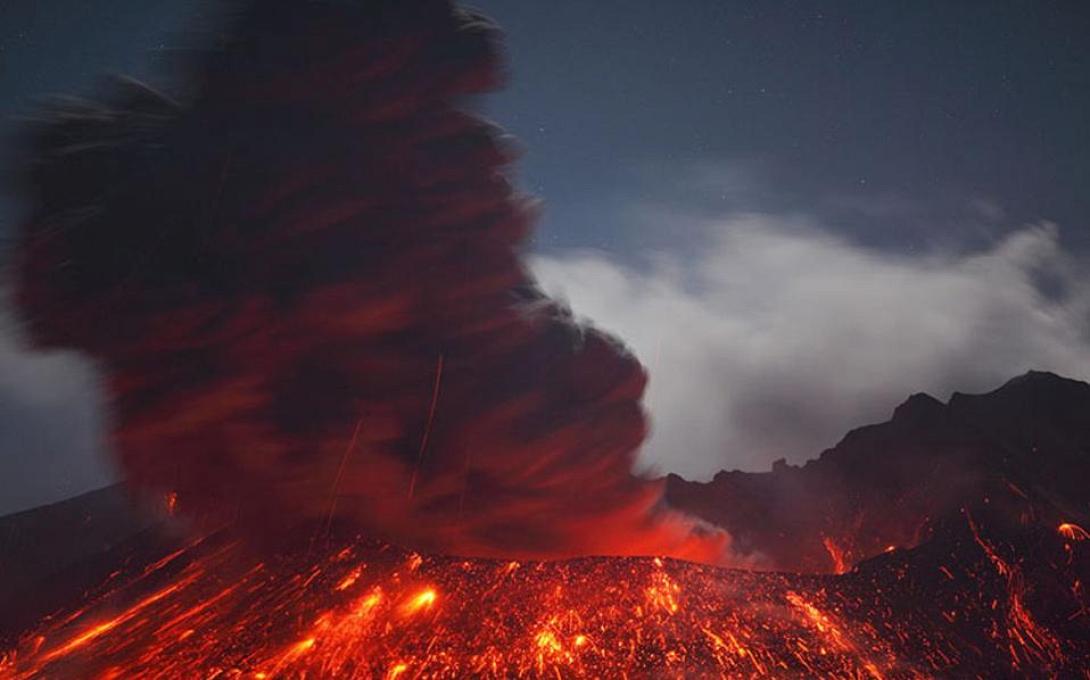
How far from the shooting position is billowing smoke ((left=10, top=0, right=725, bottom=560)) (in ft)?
50.1

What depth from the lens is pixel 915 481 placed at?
58.0 ft

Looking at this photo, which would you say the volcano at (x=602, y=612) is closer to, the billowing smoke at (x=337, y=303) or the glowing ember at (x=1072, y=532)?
the glowing ember at (x=1072, y=532)

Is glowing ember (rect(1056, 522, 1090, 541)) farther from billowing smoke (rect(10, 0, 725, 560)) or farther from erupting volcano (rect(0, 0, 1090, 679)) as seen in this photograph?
billowing smoke (rect(10, 0, 725, 560))

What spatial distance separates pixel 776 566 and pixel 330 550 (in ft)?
50.0

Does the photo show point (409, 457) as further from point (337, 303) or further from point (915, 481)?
point (915, 481)

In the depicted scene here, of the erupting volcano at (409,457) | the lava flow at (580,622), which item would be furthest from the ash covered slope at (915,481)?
the lava flow at (580,622)

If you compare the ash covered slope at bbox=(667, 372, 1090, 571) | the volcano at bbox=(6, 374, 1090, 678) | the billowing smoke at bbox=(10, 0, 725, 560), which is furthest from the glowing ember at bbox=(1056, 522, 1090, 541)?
the billowing smoke at bbox=(10, 0, 725, 560)

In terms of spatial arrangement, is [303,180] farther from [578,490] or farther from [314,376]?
[578,490]

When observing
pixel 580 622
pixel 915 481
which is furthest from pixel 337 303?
pixel 915 481

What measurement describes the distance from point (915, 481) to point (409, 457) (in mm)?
16973

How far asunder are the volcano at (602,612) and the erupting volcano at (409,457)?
7cm

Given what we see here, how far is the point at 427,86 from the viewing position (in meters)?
17.8

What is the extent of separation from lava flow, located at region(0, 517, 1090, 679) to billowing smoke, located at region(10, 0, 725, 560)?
2.67m

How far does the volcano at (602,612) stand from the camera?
1067 centimetres
